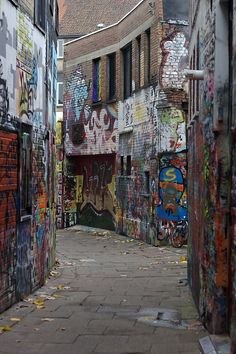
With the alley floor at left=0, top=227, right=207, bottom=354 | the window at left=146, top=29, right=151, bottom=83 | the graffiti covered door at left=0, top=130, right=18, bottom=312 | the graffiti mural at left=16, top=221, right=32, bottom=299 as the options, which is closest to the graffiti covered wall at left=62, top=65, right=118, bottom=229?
the window at left=146, top=29, right=151, bottom=83

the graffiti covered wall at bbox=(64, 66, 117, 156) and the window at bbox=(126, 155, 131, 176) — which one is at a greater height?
the graffiti covered wall at bbox=(64, 66, 117, 156)

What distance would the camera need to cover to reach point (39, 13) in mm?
11562

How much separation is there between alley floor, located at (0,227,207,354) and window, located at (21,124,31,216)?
5.18 ft

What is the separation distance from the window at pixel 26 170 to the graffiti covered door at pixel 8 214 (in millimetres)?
627

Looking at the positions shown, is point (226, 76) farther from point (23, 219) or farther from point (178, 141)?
point (178, 141)

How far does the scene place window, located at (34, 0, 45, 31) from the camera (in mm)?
11148

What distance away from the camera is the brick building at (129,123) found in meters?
19.1

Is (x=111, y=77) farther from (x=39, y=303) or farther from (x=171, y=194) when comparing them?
(x=39, y=303)

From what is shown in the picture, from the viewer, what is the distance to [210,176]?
7.78 m

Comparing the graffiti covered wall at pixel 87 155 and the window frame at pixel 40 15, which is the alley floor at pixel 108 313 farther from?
the graffiti covered wall at pixel 87 155

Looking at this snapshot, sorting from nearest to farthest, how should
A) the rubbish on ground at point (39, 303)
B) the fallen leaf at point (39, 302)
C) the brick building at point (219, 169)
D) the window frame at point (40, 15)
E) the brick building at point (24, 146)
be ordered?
the brick building at point (219, 169) < the brick building at point (24, 146) < the rubbish on ground at point (39, 303) < the fallen leaf at point (39, 302) < the window frame at point (40, 15)

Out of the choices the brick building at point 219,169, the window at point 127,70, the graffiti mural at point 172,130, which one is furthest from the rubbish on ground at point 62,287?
the window at point 127,70

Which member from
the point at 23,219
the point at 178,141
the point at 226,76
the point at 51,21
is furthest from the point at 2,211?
the point at 178,141

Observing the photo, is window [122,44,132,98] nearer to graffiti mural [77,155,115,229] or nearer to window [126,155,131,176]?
window [126,155,131,176]
